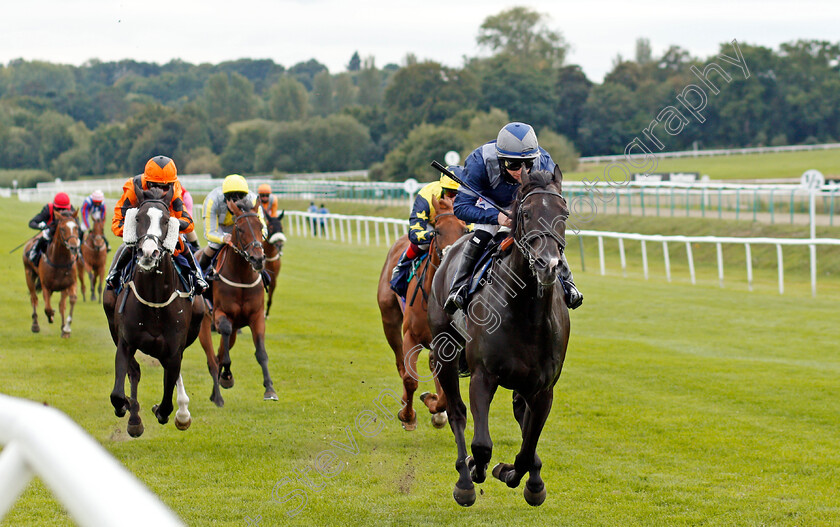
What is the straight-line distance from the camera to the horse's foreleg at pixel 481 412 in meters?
5.08

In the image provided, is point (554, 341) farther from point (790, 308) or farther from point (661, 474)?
point (790, 308)

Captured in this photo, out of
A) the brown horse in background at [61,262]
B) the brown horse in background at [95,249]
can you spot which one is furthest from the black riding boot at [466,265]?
the brown horse in background at [95,249]

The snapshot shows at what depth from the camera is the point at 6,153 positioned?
8106 centimetres

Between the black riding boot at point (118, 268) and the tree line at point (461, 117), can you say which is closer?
the black riding boot at point (118, 268)

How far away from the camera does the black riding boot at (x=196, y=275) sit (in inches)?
278

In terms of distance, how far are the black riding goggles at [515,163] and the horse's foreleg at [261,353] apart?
3865 mm

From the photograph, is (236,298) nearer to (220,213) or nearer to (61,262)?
(220,213)

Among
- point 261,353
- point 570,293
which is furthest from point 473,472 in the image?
point 261,353

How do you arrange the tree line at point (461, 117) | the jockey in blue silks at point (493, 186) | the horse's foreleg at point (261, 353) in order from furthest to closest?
the tree line at point (461, 117) → the horse's foreleg at point (261, 353) → the jockey in blue silks at point (493, 186)

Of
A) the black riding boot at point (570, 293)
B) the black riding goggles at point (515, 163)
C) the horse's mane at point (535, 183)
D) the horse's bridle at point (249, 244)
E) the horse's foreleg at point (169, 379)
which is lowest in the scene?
the horse's foreleg at point (169, 379)

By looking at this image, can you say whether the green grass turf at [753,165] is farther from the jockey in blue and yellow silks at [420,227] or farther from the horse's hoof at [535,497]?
the horse's hoof at [535,497]

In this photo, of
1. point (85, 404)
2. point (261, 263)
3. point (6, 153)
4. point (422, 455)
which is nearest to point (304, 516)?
point (422, 455)

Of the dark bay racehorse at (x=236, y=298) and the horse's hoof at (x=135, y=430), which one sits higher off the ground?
the dark bay racehorse at (x=236, y=298)

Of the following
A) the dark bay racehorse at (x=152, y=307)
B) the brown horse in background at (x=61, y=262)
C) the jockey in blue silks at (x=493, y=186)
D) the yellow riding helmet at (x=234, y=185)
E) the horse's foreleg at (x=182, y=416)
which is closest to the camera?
the jockey in blue silks at (x=493, y=186)
